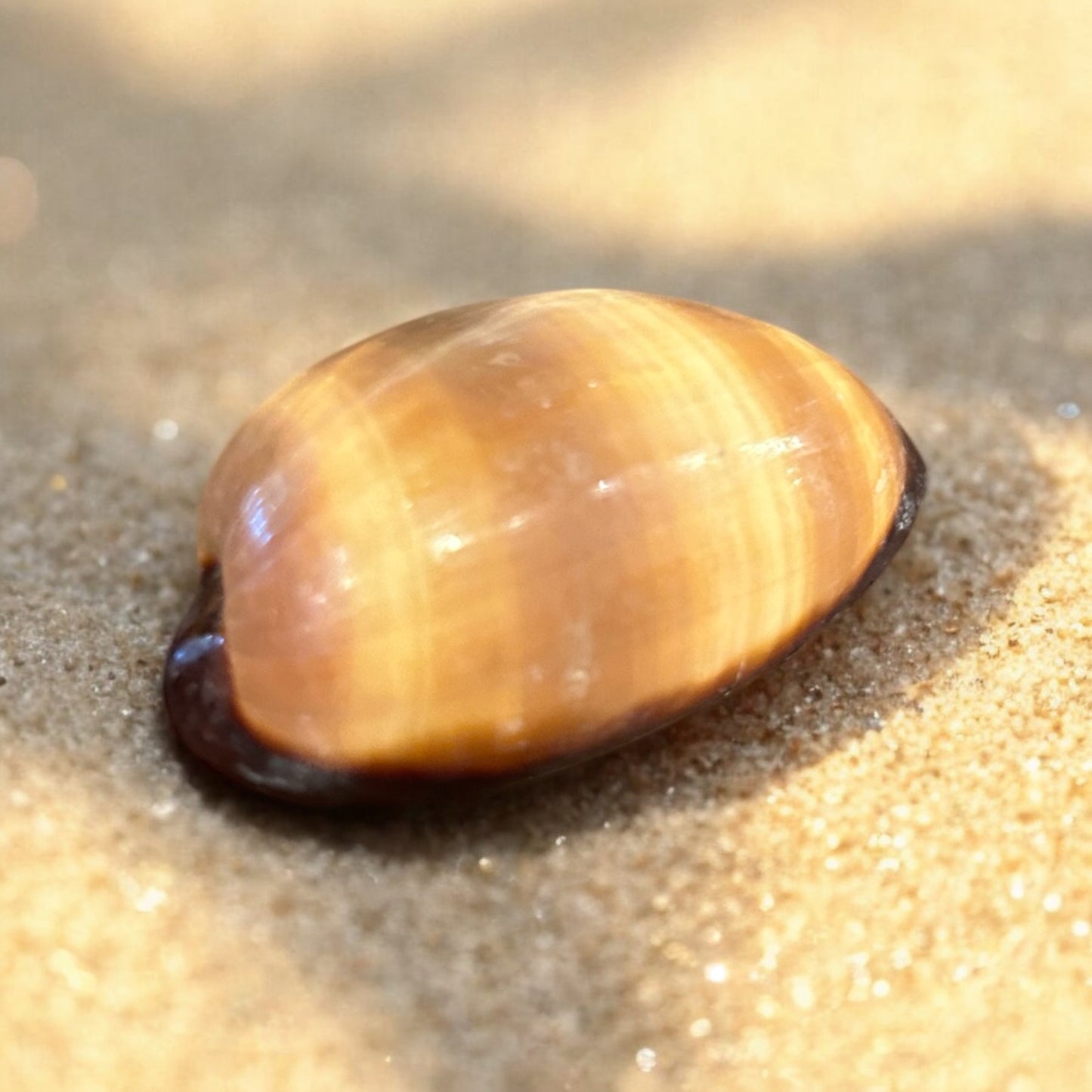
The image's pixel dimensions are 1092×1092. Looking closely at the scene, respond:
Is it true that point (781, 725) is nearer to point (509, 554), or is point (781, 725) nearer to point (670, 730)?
point (670, 730)

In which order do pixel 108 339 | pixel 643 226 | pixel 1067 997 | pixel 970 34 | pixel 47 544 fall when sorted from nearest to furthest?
pixel 1067 997 < pixel 47 544 < pixel 108 339 < pixel 643 226 < pixel 970 34

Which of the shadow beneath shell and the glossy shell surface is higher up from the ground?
the glossy shell surface

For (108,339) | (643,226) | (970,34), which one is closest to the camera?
(108,339)

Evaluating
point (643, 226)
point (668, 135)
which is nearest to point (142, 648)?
point (643, 226)

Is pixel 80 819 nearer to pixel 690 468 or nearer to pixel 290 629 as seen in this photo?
pixel 290 629

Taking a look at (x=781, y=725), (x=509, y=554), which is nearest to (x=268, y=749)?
(x=509, y=554)
